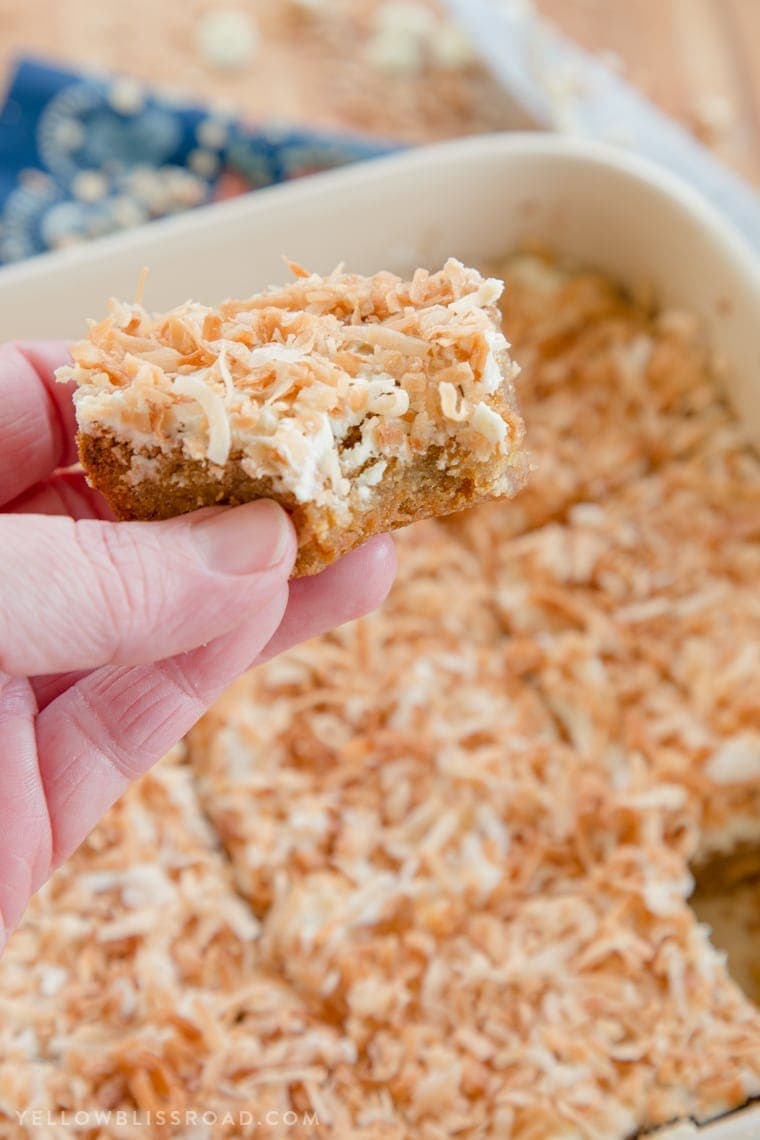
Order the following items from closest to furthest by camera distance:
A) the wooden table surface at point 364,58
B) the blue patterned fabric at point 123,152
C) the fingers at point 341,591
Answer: the fingers at point 341,591
the blue patterned fabric at point 123,152
the wooden table surface at point 364,58

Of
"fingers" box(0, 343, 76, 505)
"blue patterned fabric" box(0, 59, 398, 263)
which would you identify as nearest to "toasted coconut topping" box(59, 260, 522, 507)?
"fingers" box(0, 343, 76, 505)

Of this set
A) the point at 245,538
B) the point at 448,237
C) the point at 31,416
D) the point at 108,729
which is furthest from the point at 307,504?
the point at 448,237

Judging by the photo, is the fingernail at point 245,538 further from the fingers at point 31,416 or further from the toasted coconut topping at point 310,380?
the fingers at point 31,416

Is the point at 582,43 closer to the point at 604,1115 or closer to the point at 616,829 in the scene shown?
the point at 616,829

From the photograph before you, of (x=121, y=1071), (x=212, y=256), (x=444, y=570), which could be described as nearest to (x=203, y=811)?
(x=121, y=1071)

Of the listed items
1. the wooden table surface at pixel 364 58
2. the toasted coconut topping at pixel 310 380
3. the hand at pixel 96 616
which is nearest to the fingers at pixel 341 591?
the hand at pixel 96 616

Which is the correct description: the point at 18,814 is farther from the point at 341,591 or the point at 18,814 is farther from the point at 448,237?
the point at 448,237

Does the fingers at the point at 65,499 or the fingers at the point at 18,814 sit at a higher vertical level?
the fingers at the point at 65,499
